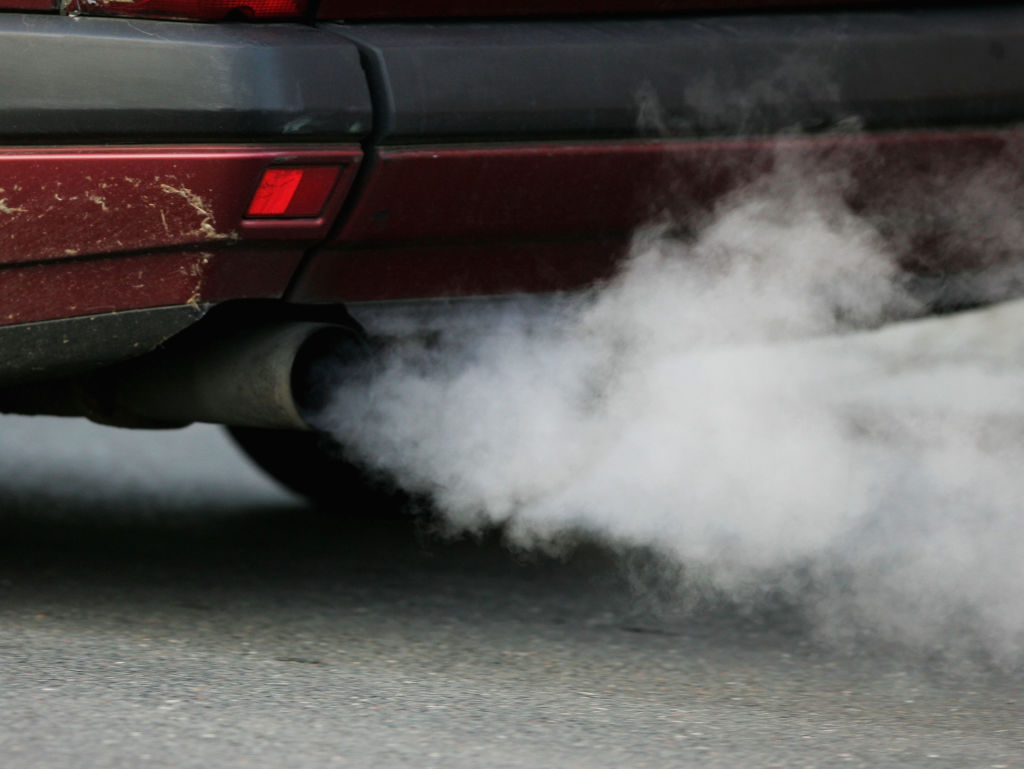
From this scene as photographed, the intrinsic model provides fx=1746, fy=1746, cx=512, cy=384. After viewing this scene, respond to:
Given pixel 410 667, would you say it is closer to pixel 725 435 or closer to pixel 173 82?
pixel 173 82

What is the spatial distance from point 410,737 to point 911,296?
4.22 feet

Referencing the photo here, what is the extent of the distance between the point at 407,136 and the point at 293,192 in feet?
0.58

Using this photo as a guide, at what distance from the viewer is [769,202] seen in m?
2.77

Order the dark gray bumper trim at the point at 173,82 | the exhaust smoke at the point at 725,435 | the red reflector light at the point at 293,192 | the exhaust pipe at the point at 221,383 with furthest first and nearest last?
the exhaust smoke at the point at 725,435 → the exhaust pipe at the point at 221,383 → the red reflector light at the point at 293,192 → the dark gray bumper trim at the point at 173,82

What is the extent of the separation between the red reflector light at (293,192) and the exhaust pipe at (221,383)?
209 millimetres

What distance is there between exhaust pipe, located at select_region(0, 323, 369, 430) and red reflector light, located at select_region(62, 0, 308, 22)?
45cm

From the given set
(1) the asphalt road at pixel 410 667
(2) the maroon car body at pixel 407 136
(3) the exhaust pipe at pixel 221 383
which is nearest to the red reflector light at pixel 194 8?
(2) the maroon car body at pixel 407 136

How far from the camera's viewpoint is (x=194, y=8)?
2357 millimetres

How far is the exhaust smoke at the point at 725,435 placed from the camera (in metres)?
2.76

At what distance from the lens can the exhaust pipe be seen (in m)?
2.54

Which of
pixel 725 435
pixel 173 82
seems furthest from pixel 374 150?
pixel 725 435

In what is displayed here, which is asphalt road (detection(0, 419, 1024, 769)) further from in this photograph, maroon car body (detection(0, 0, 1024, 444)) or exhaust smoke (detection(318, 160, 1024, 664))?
maroon car body (detection(0, 0, 1024, 444))

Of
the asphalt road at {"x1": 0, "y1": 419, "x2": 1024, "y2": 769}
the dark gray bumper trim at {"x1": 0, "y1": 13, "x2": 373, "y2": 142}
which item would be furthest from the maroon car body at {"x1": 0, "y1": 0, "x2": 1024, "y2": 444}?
the asphalt road at {"x1": 0, "y1": 419, "x2": 1024, "y2": 769}

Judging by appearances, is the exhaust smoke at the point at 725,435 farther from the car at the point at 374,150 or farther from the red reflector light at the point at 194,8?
the red reflector light at the point at 194,8
